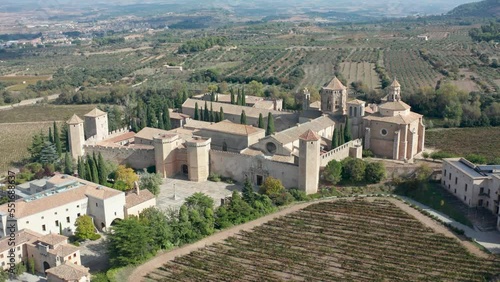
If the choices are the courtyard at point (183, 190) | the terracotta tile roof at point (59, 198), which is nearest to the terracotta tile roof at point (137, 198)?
the terracotta tile roof at point (59, 198)

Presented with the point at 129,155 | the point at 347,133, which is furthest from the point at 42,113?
the point at 347,133

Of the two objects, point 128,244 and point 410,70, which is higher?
point 410,70

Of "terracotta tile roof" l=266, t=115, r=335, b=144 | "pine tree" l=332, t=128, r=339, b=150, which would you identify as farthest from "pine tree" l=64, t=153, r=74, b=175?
"pine tree" l=332, t=128, r=339, b=150

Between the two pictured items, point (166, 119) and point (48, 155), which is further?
point (166, 119)

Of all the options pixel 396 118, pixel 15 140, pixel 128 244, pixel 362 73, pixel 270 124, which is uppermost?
pixel 396 118

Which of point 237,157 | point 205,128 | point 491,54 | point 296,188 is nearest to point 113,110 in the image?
point 205,128

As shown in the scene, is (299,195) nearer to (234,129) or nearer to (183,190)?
(183,190)

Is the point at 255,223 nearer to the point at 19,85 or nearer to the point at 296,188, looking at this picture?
the point at 296,188
